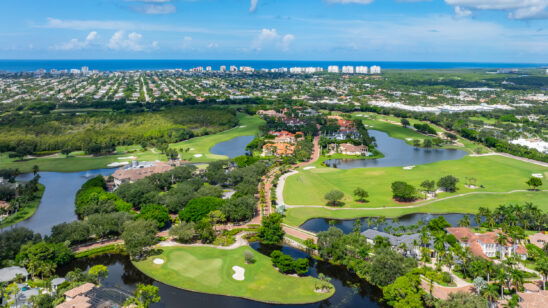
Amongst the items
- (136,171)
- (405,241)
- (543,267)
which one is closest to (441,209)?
(405,241)

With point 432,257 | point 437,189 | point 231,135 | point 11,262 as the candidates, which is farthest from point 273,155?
point 11,262

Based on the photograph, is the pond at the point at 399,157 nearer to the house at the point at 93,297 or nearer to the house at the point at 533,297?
the house at the point at 533,297

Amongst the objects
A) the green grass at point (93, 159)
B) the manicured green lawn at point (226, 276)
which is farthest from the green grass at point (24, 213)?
the manicured green lawn at point (226, 276)

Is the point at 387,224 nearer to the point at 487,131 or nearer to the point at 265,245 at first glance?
the point at 265,245

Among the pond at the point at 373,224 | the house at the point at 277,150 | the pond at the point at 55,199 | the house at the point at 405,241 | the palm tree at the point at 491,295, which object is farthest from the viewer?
the house at the point at 277,150

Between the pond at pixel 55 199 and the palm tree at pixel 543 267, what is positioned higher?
the palm tree at pixel 543 267
